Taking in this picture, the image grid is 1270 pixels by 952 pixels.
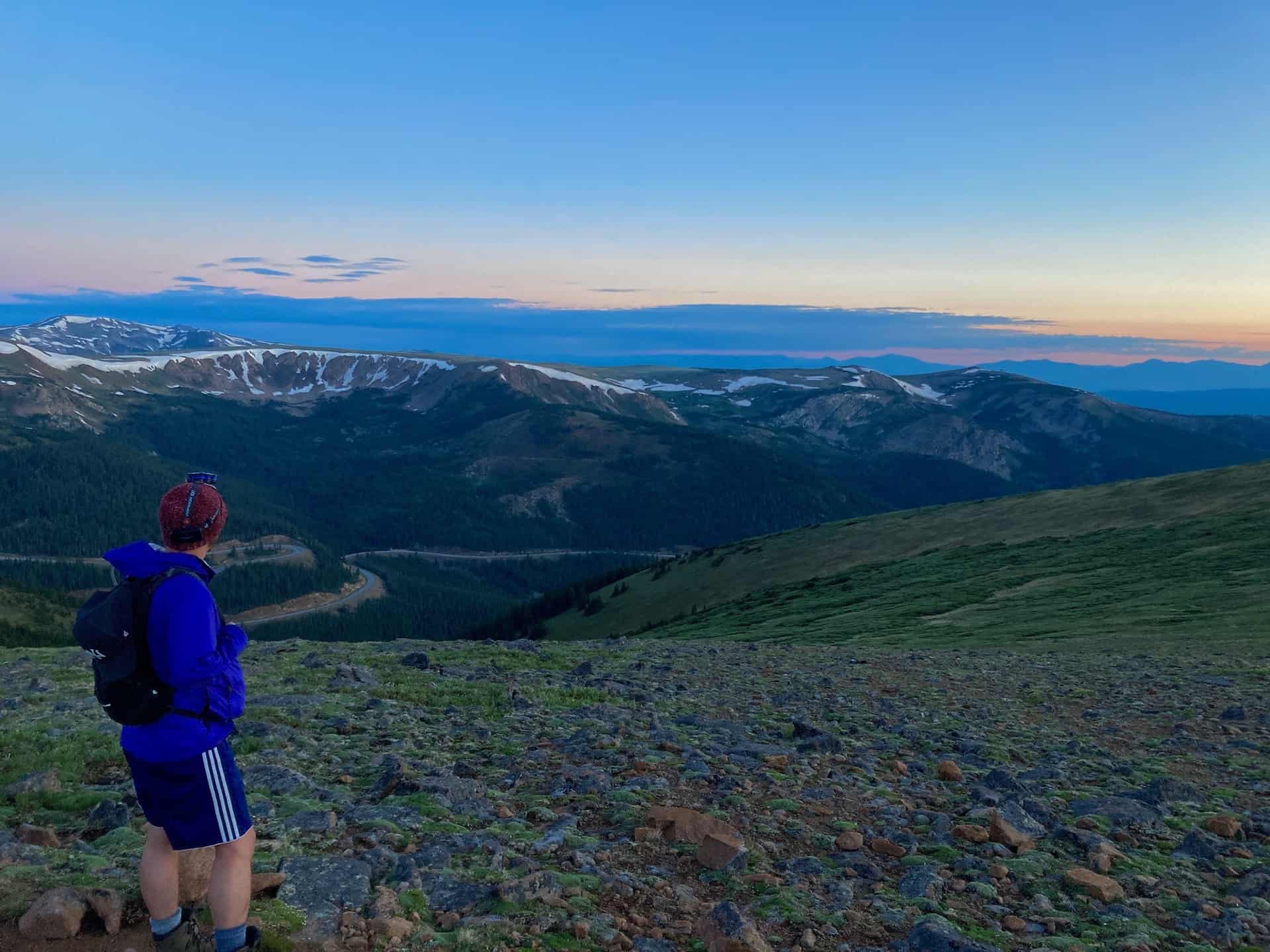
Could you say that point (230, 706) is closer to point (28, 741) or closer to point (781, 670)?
Answer: point (28, 741)

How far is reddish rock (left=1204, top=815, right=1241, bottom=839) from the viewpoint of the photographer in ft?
33.9

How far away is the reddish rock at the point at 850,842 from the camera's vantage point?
30.9ft

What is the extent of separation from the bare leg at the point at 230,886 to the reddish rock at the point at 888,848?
692 centimetres

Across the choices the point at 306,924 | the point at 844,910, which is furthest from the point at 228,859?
the point at 844,910

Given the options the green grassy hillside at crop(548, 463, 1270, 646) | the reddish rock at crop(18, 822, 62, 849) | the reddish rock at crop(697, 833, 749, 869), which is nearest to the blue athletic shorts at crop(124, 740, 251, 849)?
Answer: the reddish rock at crop(18, 822, 62, 849)

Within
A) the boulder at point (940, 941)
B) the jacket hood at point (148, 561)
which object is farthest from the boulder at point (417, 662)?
the boulder at point (940, 941)

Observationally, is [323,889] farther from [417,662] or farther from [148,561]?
[417,662]

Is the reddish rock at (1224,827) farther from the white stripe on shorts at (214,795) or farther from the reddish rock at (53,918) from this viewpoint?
the reddish rock at (53,918)

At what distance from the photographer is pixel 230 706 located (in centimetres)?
621

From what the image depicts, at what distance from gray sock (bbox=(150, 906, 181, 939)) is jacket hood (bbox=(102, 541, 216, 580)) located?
9.24ft

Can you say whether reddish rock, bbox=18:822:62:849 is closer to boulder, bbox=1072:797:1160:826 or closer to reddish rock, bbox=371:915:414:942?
reddish rock, bbox=371:915:414:942

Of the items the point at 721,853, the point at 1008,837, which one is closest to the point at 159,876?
the point at 721,853

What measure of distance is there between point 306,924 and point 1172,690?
2106 cm

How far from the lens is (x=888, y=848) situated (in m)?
9.47
